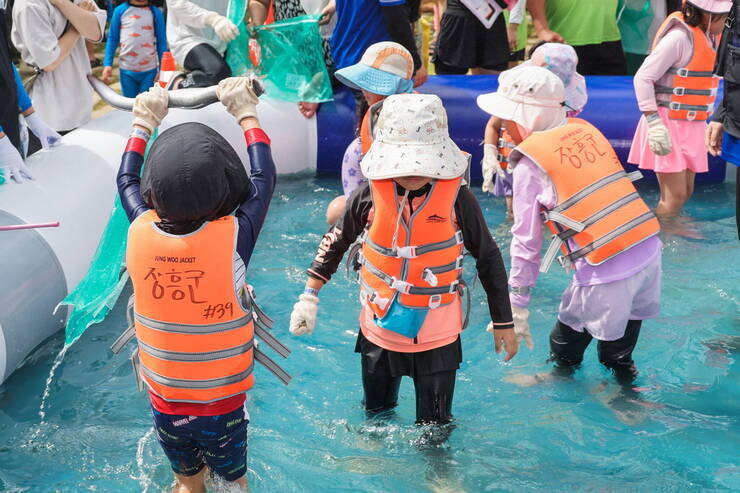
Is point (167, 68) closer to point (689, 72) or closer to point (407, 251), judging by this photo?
point (689, 72)

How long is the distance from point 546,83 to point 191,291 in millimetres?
1697

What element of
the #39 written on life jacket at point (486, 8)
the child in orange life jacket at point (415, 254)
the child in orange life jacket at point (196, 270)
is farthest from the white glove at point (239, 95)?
the #39 written on life jacket at point (486, 8)

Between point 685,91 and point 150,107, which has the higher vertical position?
point 150,107

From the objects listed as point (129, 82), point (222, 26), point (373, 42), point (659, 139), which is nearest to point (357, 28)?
point (373, 42)

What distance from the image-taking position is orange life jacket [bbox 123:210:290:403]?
229 centimetres

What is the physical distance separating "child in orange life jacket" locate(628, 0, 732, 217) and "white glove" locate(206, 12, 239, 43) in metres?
2.65

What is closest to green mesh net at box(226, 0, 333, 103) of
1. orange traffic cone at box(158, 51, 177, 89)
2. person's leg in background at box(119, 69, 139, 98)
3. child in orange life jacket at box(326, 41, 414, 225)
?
orange traffic cone at box(158, 51, 177, 89)

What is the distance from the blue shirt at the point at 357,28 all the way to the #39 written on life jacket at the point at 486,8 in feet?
3.85

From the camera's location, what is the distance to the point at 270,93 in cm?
598

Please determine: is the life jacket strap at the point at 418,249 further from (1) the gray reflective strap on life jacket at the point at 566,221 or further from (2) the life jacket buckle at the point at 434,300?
(1) the gray reflective strap on life jacket at the point at 566,221

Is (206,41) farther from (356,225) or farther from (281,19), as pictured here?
(356,225)

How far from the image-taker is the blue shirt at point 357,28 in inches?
193

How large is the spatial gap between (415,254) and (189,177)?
747 mm

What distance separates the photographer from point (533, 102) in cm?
330
